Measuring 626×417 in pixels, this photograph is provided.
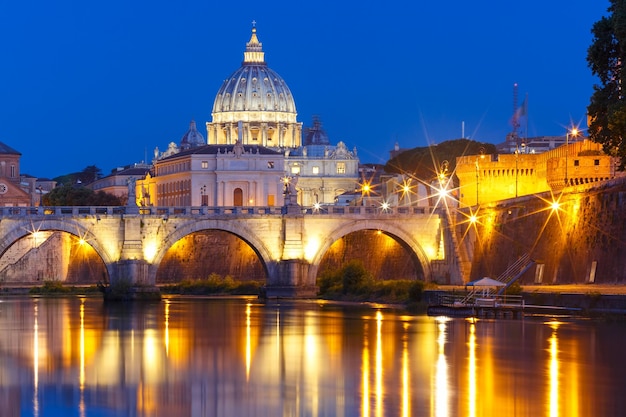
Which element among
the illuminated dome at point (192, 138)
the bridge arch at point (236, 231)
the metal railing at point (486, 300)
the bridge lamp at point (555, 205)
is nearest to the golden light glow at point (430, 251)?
the bridge arch at point (236, 231)

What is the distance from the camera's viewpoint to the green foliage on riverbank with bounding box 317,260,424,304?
60.1 metres

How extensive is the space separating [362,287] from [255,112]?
116602 millimetres

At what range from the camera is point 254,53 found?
191375 millimetres

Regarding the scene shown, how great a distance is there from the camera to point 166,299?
73125 millimetres

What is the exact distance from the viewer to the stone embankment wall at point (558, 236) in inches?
2053

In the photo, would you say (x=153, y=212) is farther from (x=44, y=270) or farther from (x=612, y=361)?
(x=612, y=361)

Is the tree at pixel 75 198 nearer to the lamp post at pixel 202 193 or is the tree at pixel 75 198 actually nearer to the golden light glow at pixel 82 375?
the lamp post at pixel 202 193

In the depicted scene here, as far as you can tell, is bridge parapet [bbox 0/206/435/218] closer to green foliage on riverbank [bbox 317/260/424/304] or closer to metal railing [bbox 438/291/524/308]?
green foliage on riverbank [bbox 317/260/424/304]

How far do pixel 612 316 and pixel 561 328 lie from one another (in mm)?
2269

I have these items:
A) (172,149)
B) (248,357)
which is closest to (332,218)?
(248,357)

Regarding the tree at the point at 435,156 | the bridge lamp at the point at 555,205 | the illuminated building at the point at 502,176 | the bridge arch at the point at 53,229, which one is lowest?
the bridge arch at the point at 53,229

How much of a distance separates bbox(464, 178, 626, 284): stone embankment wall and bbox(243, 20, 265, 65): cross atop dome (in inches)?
4769

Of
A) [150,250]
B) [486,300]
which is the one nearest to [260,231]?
[150,250]

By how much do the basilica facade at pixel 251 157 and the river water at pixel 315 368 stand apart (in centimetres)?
7789
